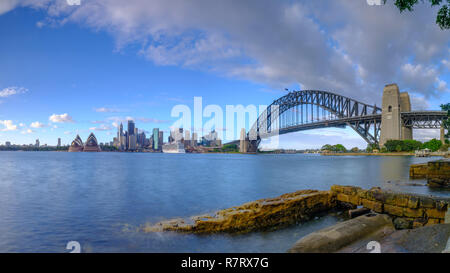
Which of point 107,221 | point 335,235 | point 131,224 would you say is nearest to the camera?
point 335,235

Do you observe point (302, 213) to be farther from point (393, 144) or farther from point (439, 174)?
point (393, 144)

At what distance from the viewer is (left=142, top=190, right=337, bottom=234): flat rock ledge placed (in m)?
8.33

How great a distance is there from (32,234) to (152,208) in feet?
16.3

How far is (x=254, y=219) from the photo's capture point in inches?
344

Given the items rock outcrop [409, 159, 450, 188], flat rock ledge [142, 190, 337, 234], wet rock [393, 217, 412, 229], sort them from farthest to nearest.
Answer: rock outcrop [409, 159, 450, 188]
flat rock ledge [142, 190, 337, 234]
wet rock [393, 217, 412, 229]

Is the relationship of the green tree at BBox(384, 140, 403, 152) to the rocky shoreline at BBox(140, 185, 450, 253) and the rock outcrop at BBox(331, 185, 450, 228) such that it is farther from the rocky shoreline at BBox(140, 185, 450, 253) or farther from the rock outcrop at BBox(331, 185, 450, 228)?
the rock outcrop at BBox(331, 185, 450, 228)

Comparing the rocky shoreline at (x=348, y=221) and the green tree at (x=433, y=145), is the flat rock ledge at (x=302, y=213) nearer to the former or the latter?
the rocky shoreline at (x=348, y=221)

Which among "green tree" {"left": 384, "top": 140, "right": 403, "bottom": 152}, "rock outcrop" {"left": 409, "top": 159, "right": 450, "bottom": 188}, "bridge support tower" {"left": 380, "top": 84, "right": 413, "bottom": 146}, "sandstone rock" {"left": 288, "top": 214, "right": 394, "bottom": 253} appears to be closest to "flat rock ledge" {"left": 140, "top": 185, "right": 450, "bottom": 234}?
"sandstone rock" {"left": 288, "top": 214, "right": 394, "bottom": 253}

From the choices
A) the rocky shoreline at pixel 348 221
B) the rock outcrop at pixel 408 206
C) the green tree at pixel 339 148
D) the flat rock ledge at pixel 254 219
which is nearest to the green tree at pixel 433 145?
the green tree at pixel 339 148

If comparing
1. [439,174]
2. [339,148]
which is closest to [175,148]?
[339,148]

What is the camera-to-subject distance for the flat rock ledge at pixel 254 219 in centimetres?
833

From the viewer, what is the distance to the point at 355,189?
11367 mm
